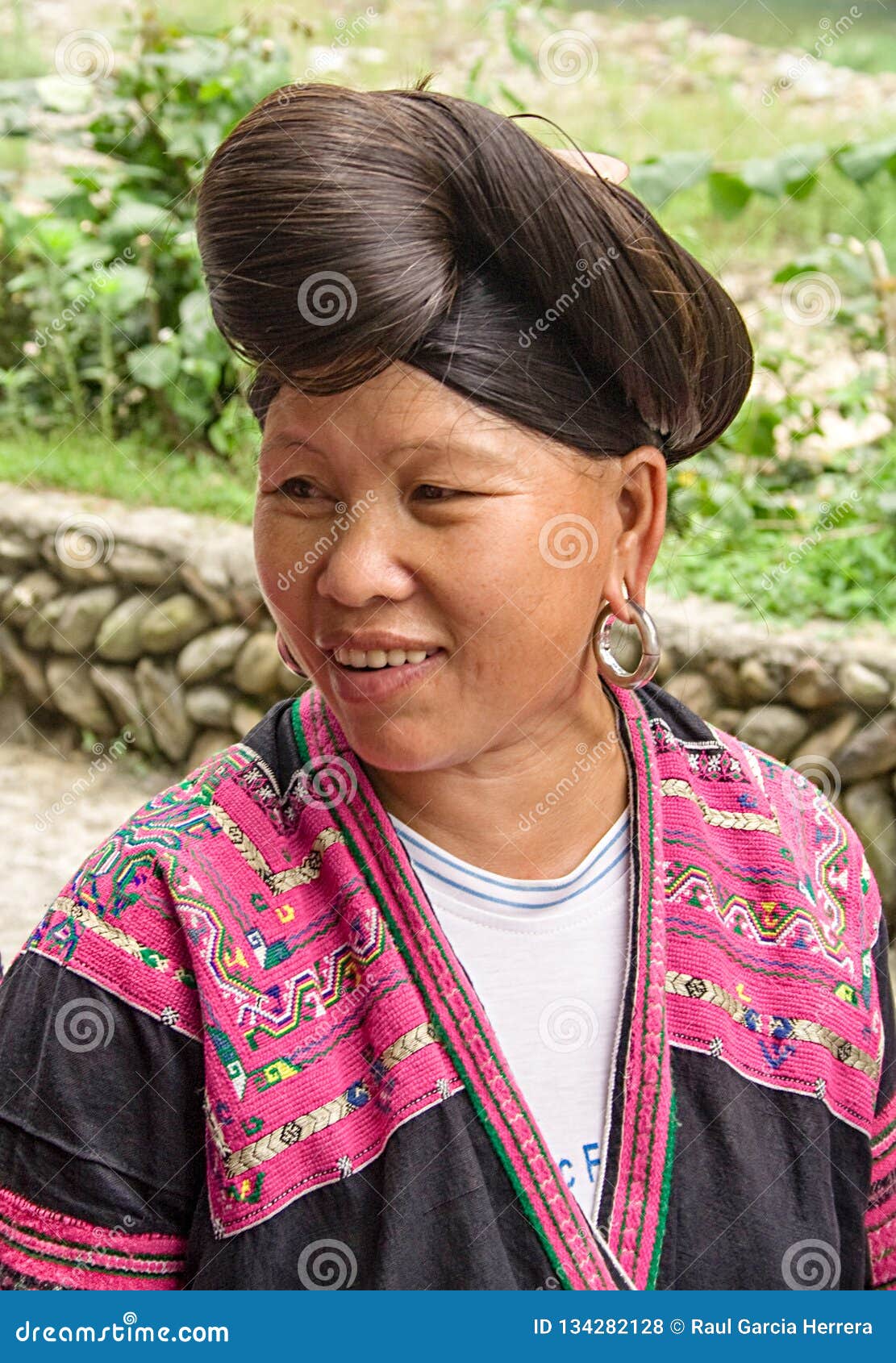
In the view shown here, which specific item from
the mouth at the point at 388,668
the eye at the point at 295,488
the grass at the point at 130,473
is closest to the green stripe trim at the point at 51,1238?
the mouth at the point at 388,668

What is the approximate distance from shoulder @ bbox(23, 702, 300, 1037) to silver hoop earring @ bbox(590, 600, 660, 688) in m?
0.32

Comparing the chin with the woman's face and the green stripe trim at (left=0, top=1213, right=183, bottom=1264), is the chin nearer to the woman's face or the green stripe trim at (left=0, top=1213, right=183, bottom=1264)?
the woman's face

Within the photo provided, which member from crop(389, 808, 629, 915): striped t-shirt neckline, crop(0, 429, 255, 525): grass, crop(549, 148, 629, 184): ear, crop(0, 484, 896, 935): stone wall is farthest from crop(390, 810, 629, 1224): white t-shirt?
crop(0, 429, 255, 525): grass

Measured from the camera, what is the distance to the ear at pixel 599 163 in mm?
1151

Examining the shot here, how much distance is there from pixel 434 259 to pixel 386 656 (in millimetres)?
303

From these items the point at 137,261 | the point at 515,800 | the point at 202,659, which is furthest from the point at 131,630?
the point at 515,800

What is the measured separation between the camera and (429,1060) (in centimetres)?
117

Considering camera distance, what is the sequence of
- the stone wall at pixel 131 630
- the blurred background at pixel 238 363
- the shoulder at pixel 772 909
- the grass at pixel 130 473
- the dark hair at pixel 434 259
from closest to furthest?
the dark hair at pixel 434 259, the shoulder at pixel 772 909, the blurred background at pixel 238 363, the stone wall at pixel 131 630, the grass at pixel 130 473

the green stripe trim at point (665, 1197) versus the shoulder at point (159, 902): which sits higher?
the shoulder at point (159, 902)

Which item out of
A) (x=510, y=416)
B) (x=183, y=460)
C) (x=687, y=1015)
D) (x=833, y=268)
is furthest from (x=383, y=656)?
(x=833, y=268)

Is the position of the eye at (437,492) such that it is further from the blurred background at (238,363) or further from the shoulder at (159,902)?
the blurred background at (238,363)

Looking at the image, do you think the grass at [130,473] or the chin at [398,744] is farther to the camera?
the grass at [130,473]

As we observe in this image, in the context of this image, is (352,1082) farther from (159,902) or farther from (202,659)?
(202,659)

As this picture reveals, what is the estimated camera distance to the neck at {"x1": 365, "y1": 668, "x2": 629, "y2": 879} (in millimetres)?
1273
